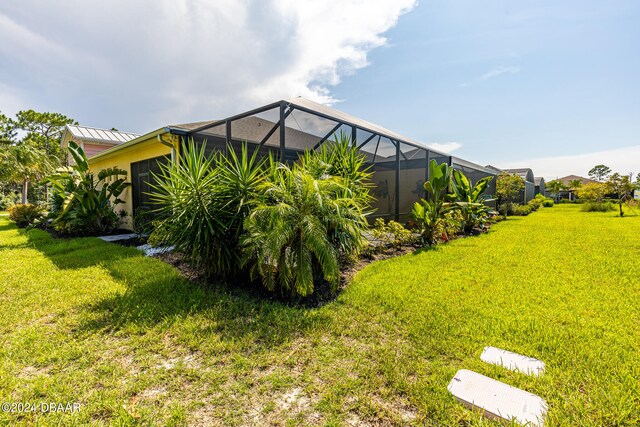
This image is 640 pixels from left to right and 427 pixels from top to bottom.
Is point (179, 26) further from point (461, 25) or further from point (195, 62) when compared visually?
point (461, 25)

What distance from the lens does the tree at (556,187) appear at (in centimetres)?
3597

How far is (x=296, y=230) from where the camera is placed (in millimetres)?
3420

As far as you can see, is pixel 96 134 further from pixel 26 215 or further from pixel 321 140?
pixel 321 140

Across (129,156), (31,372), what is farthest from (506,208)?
(31,372)

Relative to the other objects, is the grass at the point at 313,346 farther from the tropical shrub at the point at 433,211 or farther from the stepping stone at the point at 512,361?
the tropical shrub at the point at 433,211

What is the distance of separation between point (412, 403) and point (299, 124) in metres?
4.90

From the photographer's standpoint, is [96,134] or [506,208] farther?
[506,208]

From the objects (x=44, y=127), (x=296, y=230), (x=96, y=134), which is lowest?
(x=296, y=230)

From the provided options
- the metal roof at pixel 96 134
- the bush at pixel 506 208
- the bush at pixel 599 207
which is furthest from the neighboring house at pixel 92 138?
the bush at pixel 599 207

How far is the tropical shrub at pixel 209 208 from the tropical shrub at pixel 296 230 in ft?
1.27

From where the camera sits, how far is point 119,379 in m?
2.05

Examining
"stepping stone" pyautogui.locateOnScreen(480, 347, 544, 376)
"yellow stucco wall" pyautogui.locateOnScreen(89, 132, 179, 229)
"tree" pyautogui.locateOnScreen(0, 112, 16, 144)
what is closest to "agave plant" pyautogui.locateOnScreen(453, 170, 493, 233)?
"stepping stone" pyautogui.locateOnScreen(480, 347, 544, 376)

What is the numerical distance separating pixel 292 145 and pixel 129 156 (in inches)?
298

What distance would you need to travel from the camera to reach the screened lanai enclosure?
5234 mm
